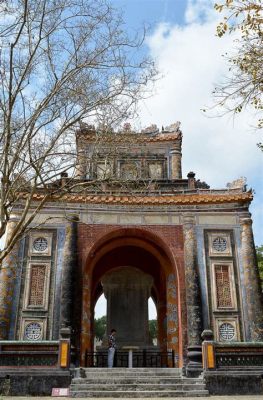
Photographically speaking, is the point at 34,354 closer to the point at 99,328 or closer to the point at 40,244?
the point at 40,244

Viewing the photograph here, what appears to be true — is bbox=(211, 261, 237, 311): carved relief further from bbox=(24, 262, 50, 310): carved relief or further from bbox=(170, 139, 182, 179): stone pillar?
bbox=(170, 139, 182, 179): stone pillar

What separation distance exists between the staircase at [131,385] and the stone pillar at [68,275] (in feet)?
6.00

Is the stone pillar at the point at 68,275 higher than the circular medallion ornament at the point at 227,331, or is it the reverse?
the stone pillar at the point at 68,275

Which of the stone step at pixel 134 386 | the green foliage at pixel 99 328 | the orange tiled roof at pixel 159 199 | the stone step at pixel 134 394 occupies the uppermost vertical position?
the orange tiled roof at pixel 159 199

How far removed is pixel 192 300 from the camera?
1407cm

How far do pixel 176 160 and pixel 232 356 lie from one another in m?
10.8

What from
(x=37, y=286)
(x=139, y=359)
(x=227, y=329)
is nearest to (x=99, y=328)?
(x=139, y=359)

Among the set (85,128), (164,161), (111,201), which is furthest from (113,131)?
(164,161)

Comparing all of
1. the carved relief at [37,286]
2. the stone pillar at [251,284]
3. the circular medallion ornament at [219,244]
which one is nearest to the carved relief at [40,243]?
the carved relief at [37,286]

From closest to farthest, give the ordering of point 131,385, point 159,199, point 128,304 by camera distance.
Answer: point 131,385 → point 159,199 → point 128,304

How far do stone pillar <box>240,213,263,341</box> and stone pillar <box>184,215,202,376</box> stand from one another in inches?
62.6

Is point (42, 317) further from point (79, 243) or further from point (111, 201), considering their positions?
point (111, 201)

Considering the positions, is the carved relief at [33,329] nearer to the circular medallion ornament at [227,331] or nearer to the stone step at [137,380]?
the stone step at [137,380]

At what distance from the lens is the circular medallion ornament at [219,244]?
15078 mm
